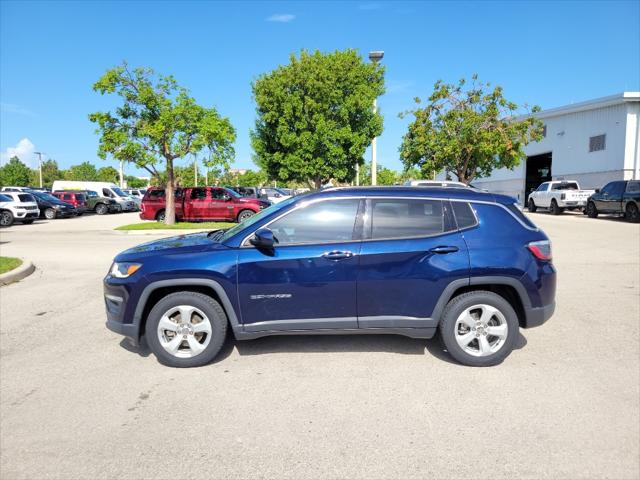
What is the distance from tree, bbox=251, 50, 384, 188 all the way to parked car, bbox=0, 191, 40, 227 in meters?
12.9

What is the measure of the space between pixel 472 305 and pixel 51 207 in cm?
2899

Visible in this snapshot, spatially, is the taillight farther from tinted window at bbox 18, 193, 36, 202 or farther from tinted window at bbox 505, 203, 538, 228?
tinted window at bbox 18, 193, 36, 202

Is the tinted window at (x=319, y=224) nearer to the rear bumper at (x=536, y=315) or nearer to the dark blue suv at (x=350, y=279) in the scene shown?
the dark blue suv at (x=350, y=279)

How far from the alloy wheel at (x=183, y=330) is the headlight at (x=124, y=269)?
1.67 ft

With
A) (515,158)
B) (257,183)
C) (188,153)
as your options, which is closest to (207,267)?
(188,153)

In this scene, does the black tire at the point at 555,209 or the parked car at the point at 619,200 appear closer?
the parked car at the point at 619,200

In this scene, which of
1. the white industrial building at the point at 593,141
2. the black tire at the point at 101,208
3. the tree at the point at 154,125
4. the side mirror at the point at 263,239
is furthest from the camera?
the black tire at the point at 101,208

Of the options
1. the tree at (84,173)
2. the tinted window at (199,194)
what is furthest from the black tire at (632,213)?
the tree at (84,173)

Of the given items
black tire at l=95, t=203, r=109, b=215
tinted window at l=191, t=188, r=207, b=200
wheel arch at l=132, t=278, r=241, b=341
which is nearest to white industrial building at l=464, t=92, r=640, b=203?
tinted window at l=191, t=188, r=207, b=200

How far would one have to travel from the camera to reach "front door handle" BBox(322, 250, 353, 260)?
405 centimetres

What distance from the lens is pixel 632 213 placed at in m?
19.9

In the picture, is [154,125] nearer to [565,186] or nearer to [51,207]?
[51,207]

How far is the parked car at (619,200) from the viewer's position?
19.8 meters

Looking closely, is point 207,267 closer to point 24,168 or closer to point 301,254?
point 301,254
